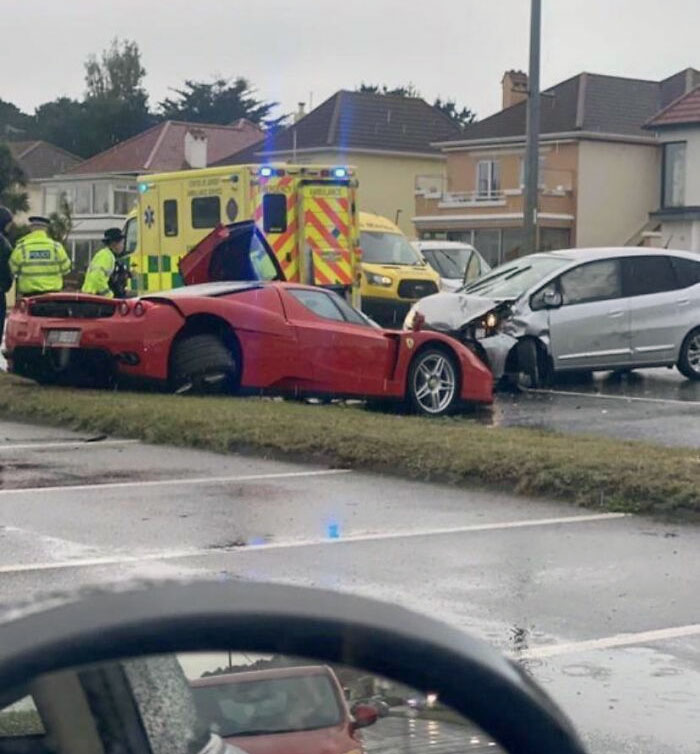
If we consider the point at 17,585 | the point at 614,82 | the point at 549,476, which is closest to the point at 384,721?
the point at 17,585

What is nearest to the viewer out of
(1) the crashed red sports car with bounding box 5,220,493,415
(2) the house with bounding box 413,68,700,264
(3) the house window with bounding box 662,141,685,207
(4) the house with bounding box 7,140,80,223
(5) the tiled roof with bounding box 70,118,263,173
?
(1) the crashed red sports car with bounding box 5,220,493,415

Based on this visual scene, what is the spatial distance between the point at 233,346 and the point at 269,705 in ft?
43.9

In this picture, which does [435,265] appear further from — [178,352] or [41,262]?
[178,352]

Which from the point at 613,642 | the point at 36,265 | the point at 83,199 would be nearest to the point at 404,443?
the point at 613,642

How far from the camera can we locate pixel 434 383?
621 inches

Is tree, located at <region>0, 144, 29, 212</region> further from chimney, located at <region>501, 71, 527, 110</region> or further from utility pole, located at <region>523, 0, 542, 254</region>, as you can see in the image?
utility pole, located at <region>523, 0, 542, 254</region>

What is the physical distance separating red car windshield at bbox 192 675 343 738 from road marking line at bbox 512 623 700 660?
4.39 meters

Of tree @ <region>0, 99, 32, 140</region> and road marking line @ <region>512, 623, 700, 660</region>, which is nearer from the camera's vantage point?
road marking line @ <region>512, 623, 700, 660</region>

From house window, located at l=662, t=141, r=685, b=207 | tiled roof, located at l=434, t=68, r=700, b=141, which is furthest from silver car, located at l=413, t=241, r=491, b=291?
tiled roof, located at l=434, t=68, r=700, b=141

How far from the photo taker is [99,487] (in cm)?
1062

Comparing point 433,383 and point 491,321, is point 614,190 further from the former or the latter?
point 433,383

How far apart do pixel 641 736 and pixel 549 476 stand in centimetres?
498

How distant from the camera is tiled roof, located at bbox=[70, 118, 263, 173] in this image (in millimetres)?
77375

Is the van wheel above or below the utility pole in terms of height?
below
